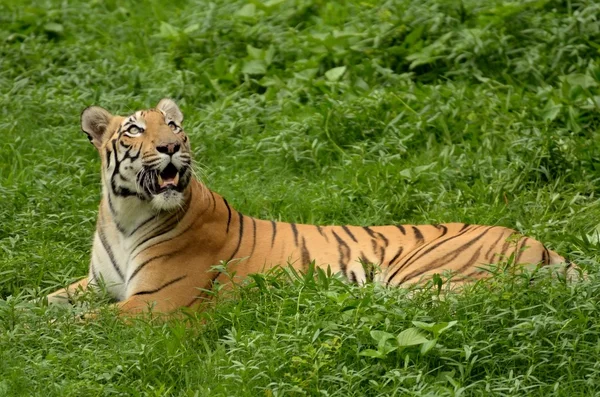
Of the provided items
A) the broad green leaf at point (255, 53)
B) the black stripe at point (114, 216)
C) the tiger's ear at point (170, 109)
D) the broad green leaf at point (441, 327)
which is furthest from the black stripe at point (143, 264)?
the broad green leaf at point (255, 53)

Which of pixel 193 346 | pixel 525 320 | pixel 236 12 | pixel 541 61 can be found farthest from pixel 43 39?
pixel 525 320

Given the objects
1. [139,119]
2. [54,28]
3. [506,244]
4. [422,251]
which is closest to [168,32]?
[54,28]

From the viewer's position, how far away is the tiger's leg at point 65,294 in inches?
213

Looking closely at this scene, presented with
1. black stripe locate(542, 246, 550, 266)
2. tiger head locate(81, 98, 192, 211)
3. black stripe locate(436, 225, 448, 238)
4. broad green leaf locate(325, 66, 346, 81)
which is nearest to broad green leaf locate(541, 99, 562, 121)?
broad green leaf locate(325, 66, 346, 81)

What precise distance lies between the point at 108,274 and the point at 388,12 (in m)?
3.81

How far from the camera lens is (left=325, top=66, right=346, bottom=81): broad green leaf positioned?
802cm

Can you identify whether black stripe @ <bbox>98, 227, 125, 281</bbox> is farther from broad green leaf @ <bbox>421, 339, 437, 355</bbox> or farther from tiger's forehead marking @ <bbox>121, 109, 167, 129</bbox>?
broad green leaf @ <bbox>421, 339, 437, 355</bbox>

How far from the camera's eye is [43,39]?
9.05 metres

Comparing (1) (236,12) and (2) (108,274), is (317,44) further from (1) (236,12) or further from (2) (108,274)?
(2) (108,274)

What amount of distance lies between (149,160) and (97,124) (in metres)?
0.52

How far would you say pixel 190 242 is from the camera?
18.3ft

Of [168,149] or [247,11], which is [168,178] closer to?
[168,149]

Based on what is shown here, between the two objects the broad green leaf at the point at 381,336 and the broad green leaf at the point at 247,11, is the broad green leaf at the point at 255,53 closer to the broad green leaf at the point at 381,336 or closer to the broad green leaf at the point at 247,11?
the broad green leaf at the point at 247,11

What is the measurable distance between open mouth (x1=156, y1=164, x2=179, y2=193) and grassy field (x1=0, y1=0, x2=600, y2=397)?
0.71 metres
